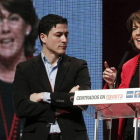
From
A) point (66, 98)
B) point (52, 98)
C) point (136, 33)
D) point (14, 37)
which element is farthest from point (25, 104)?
point (14, 37)

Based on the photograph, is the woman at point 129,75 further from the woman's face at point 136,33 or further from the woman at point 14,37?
the woman at point 14,37

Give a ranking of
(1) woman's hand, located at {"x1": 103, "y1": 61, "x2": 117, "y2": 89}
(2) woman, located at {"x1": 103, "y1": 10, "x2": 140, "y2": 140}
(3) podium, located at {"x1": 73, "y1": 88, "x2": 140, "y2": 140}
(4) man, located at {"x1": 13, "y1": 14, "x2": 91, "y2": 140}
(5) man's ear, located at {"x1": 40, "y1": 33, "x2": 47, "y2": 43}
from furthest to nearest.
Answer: (5) man's ear, located at {"x1": 40, "y1": 33, "x2": 47, "y2": 43}
(4) man, located at {"x1": 13, "y1": 14, "x2": 91, "y2": 140}
(1) woman's hand, located at {"x1": 103, "y1": 61, "x2": 117, "y2": 89}
(2) woman, located at {"x1": 103, "y1": 10, "x2": 140, "y2": 140}
(3) podium, located at {"x1": 73, "y1": 88, "x2": 140, "y2": 140}

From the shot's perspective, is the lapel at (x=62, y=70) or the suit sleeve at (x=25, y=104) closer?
the suit sleeve at (x=25, y=104)

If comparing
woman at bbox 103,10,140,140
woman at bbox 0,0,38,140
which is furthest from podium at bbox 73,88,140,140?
woman at bbox 0,0,38,140

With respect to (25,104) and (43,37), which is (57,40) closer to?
(43,37)

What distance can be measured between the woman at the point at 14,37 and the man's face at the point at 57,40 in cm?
162

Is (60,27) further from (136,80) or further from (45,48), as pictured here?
(136,80)

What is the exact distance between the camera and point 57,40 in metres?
3.86

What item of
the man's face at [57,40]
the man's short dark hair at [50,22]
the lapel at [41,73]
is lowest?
the lapel at [41,73]

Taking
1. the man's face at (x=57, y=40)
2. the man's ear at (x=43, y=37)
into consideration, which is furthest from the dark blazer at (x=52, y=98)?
the man's ear at (x=43, y=37)

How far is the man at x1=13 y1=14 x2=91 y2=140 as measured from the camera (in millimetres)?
3506

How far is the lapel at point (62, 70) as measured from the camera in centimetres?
366

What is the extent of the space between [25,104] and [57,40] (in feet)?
2.31

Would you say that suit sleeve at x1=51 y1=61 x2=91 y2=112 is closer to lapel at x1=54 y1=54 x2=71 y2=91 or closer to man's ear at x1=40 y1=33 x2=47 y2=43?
lapel at x1=54 y1=54 x2=71 y2=91
